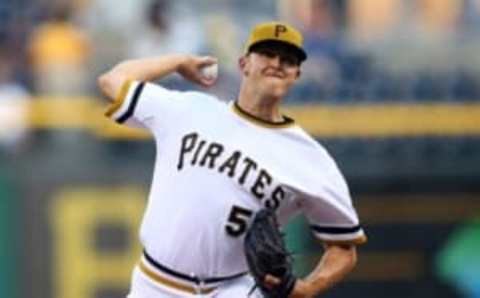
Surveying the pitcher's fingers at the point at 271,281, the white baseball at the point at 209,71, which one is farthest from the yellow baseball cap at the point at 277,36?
the pitcher's fingers at the point at 271,281

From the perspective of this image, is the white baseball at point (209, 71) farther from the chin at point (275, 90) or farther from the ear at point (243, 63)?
the chin at point (275, 90)

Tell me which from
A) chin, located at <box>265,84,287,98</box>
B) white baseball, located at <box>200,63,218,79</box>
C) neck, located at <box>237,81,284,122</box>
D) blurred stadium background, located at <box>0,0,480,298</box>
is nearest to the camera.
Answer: chin, located at <box>265,84,287,98</box>

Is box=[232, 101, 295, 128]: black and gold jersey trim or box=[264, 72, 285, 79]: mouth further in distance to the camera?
box=[232, 101, 295, 128]: black and gold jersey trim

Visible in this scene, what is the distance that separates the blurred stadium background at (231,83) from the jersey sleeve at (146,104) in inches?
187

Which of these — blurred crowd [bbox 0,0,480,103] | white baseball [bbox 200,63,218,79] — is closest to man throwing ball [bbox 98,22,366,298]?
white baseball [bbox 200,63,218,79]

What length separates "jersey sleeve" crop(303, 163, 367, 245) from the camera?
7.00 meters

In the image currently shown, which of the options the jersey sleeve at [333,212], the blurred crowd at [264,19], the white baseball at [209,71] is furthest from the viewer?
the blurred crowd at [264,19]

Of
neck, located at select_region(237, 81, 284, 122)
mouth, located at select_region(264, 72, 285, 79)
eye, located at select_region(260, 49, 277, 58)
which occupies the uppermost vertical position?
eye, located at select_region(260, 49, 277, 58)

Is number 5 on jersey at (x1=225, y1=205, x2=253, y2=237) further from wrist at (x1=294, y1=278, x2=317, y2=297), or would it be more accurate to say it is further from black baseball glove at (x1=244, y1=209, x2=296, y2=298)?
wrist at (x1=294, y1=278, x2=317, y2=297)

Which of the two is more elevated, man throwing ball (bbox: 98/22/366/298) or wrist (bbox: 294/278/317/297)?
man throwing ball (bbox: 98/22/366/298)

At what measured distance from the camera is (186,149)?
274 inches

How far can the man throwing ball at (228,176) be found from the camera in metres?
6.89

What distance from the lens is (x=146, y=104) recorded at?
7.11 meters

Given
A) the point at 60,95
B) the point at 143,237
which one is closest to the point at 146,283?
the point at 143,237
